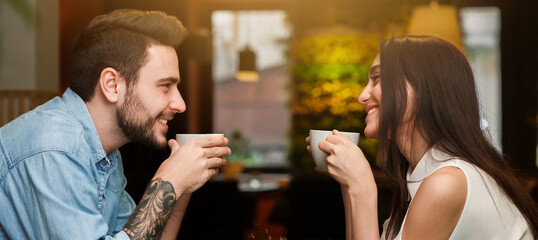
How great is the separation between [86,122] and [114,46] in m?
0.22

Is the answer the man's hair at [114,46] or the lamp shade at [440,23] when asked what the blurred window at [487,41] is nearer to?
the lamp shade at [440,23]

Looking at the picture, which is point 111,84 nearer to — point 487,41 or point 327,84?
point 327,84

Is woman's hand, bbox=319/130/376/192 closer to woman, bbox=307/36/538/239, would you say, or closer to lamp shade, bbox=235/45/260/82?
woman, bbox=307/36/538/239

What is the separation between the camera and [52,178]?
1.08 meters

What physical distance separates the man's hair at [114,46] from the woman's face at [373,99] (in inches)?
22.4

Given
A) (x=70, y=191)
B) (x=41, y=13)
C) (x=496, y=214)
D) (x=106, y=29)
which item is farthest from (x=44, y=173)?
(x=41, y=13)

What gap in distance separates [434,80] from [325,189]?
3301 millimetres

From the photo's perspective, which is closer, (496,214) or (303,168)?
(496,214)

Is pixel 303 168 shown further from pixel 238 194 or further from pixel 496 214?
pixel 496 214

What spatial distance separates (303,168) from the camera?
231 inches

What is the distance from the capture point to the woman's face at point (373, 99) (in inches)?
51.6

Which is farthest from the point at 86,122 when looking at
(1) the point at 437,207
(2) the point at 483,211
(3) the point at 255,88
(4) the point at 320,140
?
(3) the point at 255,88

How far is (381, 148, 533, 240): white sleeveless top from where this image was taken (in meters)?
1.17

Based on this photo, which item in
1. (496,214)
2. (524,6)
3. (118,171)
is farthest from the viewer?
(524,6)
